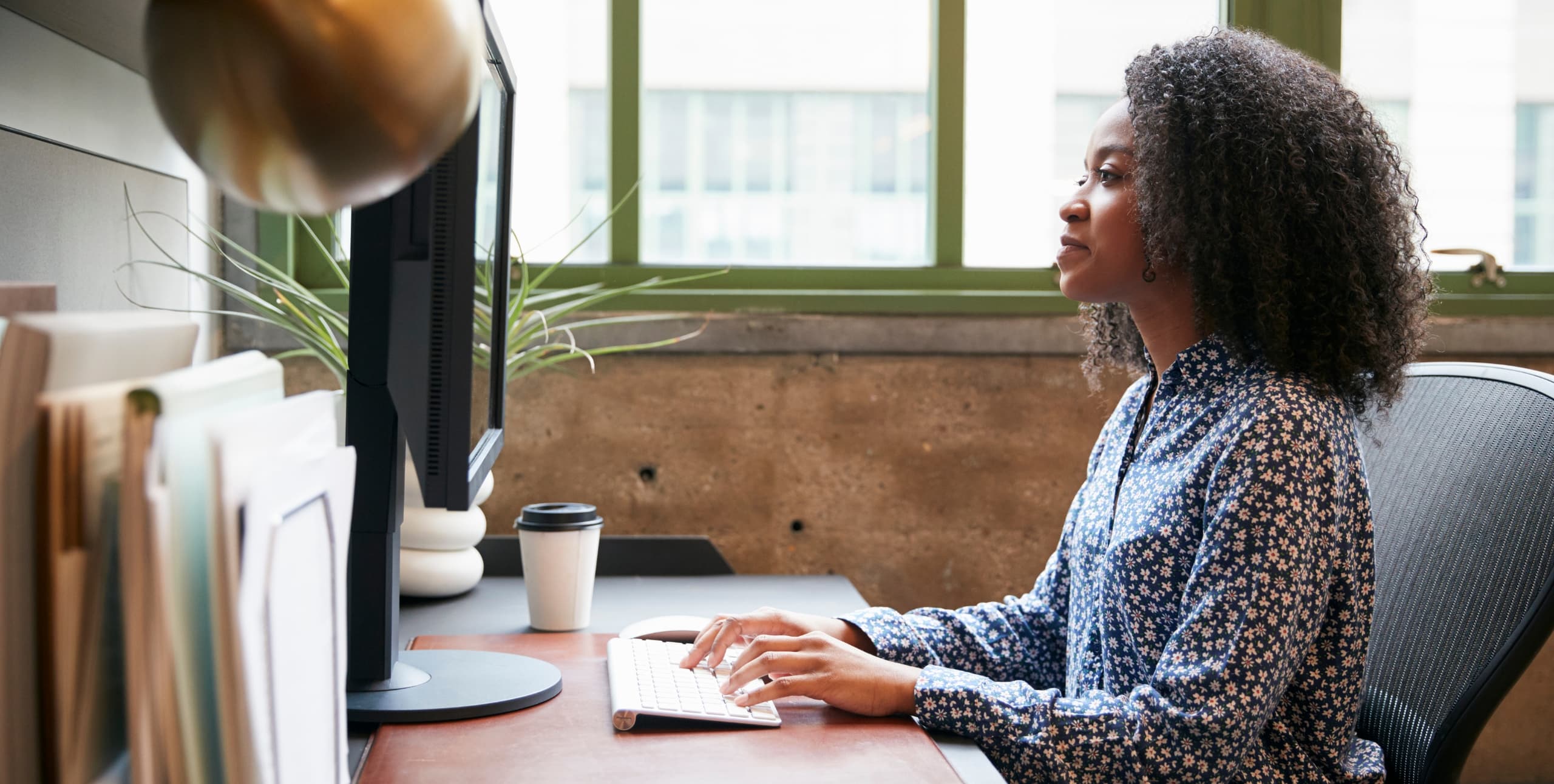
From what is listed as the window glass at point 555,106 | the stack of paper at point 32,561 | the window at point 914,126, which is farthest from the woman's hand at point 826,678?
the window glass at point 555,106

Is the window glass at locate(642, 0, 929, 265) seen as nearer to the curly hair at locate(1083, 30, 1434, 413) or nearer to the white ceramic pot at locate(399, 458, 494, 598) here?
the white ceramic pot at locate(399, 458, 494, 598)

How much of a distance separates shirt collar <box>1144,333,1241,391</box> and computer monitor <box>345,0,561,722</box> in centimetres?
68

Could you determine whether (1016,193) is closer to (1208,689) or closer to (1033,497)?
(1033,497)

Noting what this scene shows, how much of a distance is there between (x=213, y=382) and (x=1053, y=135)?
198cm

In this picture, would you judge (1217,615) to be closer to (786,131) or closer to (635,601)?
(635,601)

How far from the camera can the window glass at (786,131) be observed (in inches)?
85.7

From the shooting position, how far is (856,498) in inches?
81.4

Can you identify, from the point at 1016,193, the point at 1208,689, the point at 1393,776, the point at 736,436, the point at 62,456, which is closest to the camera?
the point at 62,456

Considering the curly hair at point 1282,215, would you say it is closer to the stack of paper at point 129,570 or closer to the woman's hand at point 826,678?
the woman's hand at point 826,678

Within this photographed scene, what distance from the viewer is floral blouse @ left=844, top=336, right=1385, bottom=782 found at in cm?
92

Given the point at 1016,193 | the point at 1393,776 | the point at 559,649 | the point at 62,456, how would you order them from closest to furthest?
1. the point at 62,456
2. the point at 1393,776
3. the point at 559,649
4. the point at 1016,193

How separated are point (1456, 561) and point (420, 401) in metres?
0.92

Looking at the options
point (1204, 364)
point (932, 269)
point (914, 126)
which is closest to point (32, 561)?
point (1204, 364)

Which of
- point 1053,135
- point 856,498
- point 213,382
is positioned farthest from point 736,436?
point 213,382
